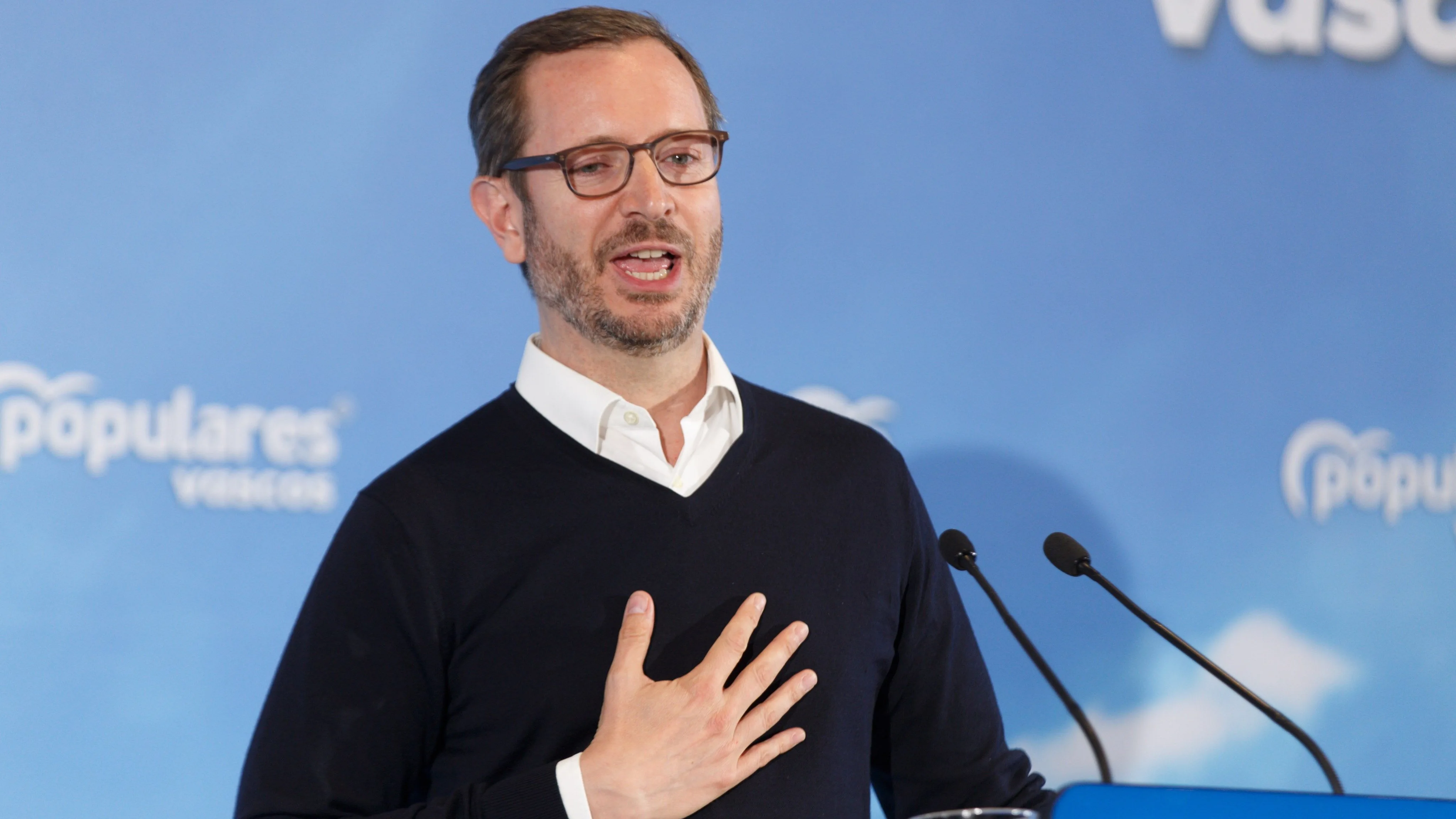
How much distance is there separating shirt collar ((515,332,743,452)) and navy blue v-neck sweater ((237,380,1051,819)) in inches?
0.8

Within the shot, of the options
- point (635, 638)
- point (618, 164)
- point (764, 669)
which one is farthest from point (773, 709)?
point (618, 164)

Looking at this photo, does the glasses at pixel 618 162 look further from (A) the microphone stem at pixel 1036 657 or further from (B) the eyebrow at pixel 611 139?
(A) the microphone stem at pixel 1036 657

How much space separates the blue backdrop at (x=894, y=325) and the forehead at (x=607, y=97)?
607 mm

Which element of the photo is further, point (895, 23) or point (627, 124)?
point (895, 23)

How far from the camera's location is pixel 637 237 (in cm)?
140

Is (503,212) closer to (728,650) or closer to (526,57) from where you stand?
(526,57)

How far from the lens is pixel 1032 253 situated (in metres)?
2.35

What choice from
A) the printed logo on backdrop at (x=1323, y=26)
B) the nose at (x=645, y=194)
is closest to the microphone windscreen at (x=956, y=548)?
the nose at (x=645, y=194)

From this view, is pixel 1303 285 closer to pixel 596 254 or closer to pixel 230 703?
pixel 596 254

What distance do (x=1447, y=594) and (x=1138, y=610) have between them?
149 cm

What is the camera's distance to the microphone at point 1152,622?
141 cm

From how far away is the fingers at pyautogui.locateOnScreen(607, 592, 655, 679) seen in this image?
126 cm

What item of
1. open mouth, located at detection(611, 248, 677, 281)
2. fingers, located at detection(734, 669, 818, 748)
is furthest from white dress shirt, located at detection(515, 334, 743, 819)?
fingers, located at detection(734, 669, 818, 748)

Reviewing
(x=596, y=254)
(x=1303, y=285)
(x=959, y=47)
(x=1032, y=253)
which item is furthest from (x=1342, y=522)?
(x=596, y=254)
